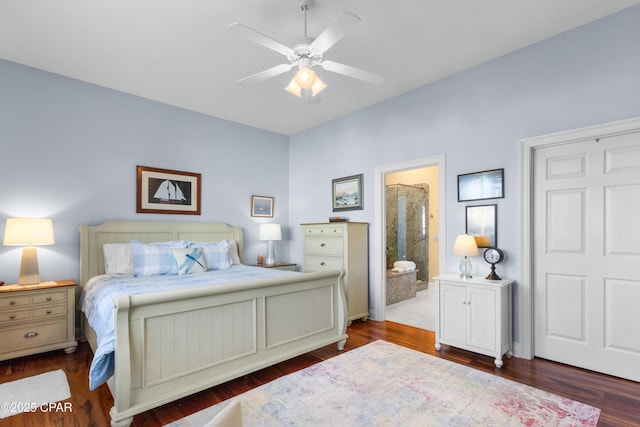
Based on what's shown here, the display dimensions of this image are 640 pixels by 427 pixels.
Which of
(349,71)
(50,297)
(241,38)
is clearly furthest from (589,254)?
(50,297)

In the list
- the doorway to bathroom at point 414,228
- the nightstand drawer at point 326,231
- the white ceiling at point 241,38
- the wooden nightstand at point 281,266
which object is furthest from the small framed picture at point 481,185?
the wooden nightstand at point 281,266

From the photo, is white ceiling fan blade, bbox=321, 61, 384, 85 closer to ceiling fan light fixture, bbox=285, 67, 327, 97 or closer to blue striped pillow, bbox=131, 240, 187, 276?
ceiling fan light fixture, bbox=285, 67, 327, 97

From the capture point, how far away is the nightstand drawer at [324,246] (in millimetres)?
4211

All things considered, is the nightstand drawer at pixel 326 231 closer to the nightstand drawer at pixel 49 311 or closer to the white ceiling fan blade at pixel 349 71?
the white ceiling fan blade at pixel 349 71

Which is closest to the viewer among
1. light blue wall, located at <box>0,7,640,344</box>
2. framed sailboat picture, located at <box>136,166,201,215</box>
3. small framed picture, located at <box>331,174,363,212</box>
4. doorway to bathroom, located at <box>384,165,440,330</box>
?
light blue wall, located at <box>0,7,640,344</box>

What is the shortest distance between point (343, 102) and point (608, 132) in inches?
107

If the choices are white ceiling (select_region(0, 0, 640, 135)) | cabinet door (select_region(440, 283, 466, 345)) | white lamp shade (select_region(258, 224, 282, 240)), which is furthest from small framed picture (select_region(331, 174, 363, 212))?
cabinet door (select_region(440, 283, 466, 345))

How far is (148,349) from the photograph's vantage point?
2.06m

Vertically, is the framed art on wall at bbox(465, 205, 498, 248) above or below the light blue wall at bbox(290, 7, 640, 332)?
below

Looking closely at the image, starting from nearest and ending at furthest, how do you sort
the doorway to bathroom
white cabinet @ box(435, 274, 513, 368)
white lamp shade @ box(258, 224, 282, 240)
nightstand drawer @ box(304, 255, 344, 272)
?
white cabinet @ box(435, 274, 513, 368) → nightstand drawer @ box(304, 255, 344, 272) → white lamp shade @ box(258, 224, 282, 240) → the doorway to bathroom

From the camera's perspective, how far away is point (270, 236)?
488 cm

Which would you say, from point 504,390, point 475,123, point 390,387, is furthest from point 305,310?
point 475,123

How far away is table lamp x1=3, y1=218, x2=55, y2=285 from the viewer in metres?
2.96

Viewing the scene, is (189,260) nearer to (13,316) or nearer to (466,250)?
(13,316)
